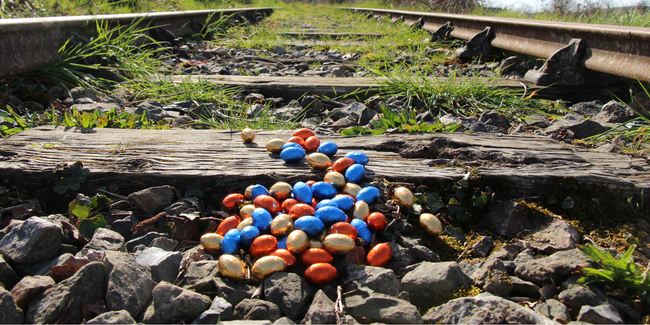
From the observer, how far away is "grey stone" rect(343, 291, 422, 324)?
3.66ft

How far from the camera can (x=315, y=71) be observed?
14.3 feet

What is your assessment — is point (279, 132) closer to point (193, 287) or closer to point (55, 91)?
point (193, 287)

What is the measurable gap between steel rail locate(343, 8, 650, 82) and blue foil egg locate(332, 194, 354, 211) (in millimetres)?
2520

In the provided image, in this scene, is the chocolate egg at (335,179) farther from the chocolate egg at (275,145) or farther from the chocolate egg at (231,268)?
the chocolate egg at (231,268)

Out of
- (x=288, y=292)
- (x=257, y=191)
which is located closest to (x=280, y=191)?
(x=257, y=191)

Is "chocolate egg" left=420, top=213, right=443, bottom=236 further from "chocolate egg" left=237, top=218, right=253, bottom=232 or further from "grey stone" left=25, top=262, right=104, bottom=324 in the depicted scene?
"grey stone" left=25, top=262, right=104, bottom=324

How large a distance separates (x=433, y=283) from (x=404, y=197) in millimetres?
443

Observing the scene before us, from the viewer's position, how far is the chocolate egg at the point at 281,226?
146cm

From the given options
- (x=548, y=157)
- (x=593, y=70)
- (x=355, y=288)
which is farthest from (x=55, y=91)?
(x=593, y=70)

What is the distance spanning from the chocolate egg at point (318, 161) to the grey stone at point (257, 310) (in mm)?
763

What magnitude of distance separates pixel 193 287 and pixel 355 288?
0.52 m

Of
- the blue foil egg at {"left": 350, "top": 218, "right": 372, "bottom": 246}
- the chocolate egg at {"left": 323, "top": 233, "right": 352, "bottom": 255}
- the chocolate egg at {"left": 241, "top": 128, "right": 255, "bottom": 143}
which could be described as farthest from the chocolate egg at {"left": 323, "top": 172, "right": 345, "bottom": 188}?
the chocolate egg at {"left": 241, "top": 128, "right": 255, "bottom": 143}

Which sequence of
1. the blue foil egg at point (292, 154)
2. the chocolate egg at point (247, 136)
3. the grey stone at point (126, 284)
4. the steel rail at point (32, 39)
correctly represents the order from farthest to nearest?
the steel rail at point (32, 39) → the chocolate egg at point (247, 136) → the blue foil egg at point (292, 154) → the grey stone at point (126, 284)

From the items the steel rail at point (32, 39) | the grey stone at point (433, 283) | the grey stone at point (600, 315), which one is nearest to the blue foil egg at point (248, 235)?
the grey stone at point (433, 283)
